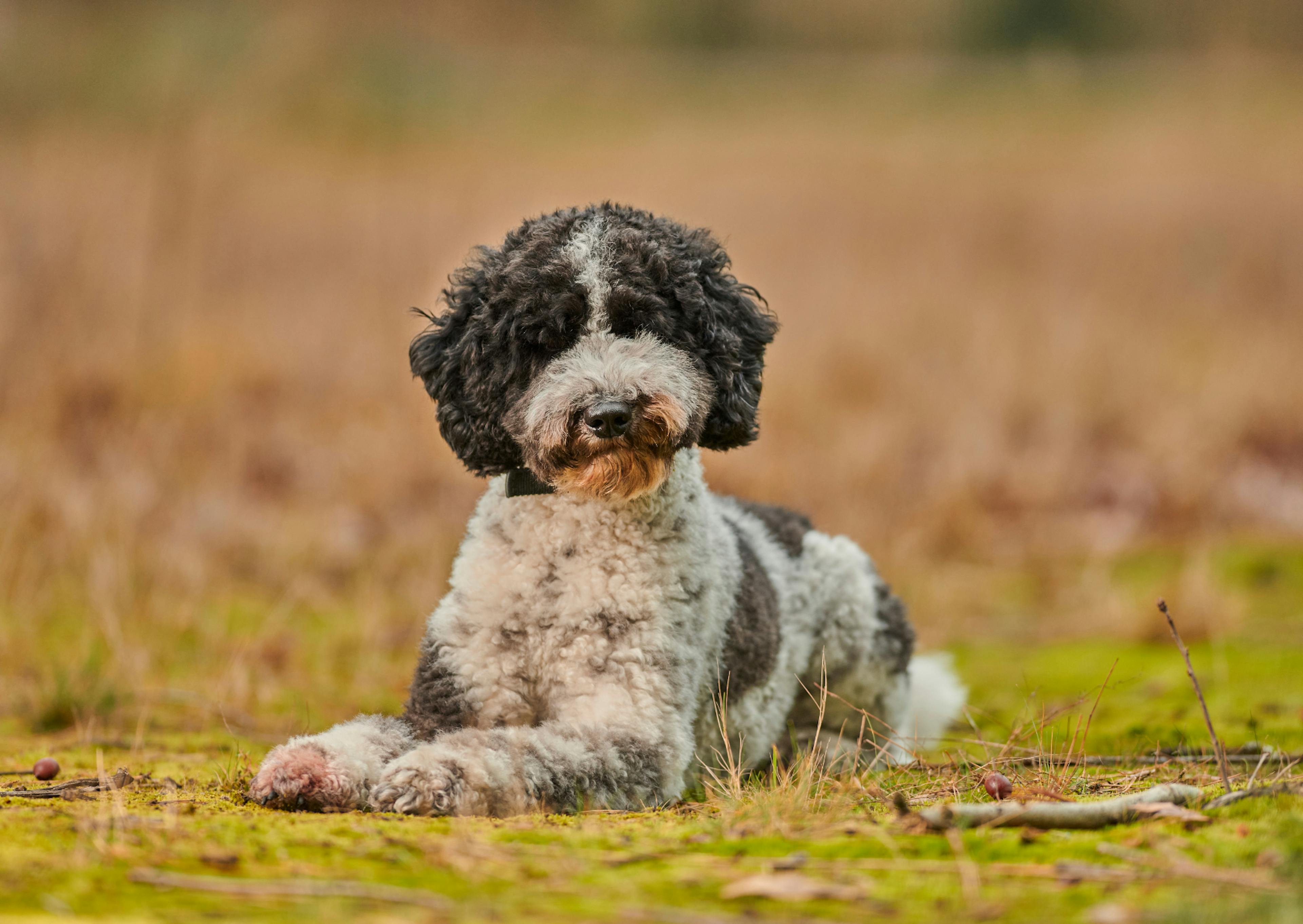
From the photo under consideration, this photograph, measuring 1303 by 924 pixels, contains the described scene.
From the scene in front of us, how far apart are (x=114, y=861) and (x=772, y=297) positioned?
43.1 feet

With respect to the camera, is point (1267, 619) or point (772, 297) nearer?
point (1267, 619)

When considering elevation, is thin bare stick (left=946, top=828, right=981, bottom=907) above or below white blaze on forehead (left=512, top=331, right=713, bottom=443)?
below

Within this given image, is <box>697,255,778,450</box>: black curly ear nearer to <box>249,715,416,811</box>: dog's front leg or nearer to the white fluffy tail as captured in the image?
<box>249,715,416,811</box>: dog's front leg

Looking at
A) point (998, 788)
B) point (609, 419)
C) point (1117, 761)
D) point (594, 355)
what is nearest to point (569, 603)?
point (609, 419)

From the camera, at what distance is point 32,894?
2.68 meters

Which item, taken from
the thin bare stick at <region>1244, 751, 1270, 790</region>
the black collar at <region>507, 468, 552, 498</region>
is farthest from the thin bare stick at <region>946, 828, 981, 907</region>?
the black collar at <region>507, 468, 552, 498</region>

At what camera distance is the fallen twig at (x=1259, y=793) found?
348cm

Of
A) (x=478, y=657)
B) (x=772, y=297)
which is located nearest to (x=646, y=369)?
(x=478, y=657)

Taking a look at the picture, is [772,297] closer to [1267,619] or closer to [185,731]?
[1267,619]

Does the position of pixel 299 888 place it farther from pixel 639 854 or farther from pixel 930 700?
pixel 930 700

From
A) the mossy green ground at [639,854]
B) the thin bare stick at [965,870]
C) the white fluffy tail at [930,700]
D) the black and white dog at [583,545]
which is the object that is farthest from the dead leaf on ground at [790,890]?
the white fluffy tail at [930,700]

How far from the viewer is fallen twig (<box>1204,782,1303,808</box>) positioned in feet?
11.4

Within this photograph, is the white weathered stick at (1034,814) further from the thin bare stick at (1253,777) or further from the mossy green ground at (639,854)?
the thin bare stick at (1253,777)

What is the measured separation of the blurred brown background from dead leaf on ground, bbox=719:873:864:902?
3.75 meters
